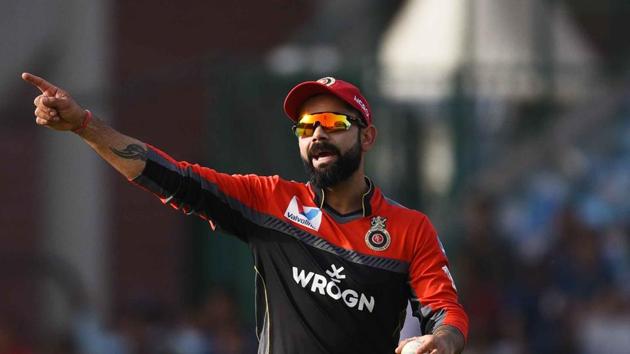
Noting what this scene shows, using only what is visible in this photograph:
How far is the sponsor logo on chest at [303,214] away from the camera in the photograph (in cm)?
634

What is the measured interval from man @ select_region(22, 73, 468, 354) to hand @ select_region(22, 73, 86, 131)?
0.61 feet

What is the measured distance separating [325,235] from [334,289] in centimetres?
25

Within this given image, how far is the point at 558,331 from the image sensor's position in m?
13.1

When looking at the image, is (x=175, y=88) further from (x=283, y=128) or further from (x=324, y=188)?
(x=324, y=188)

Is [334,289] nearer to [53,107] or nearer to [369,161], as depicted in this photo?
[53,107]

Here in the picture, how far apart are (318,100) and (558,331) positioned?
285 inches

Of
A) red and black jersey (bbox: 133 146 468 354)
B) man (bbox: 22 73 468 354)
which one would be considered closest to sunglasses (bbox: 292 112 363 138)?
man (bbox: 22 73 468 354)

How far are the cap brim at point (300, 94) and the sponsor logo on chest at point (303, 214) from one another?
0.36 meters

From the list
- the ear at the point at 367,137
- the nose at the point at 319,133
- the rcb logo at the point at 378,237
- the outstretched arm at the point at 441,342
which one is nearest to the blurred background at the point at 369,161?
the ear at the point at 367,137

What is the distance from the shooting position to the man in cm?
614

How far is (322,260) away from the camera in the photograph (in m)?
6.24

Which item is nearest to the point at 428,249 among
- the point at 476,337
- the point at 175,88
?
the point at 476,337

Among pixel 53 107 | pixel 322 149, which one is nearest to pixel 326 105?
pixel 322 149

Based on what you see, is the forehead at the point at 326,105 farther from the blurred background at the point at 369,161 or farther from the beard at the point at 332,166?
the blurred background at the point at 369,161
